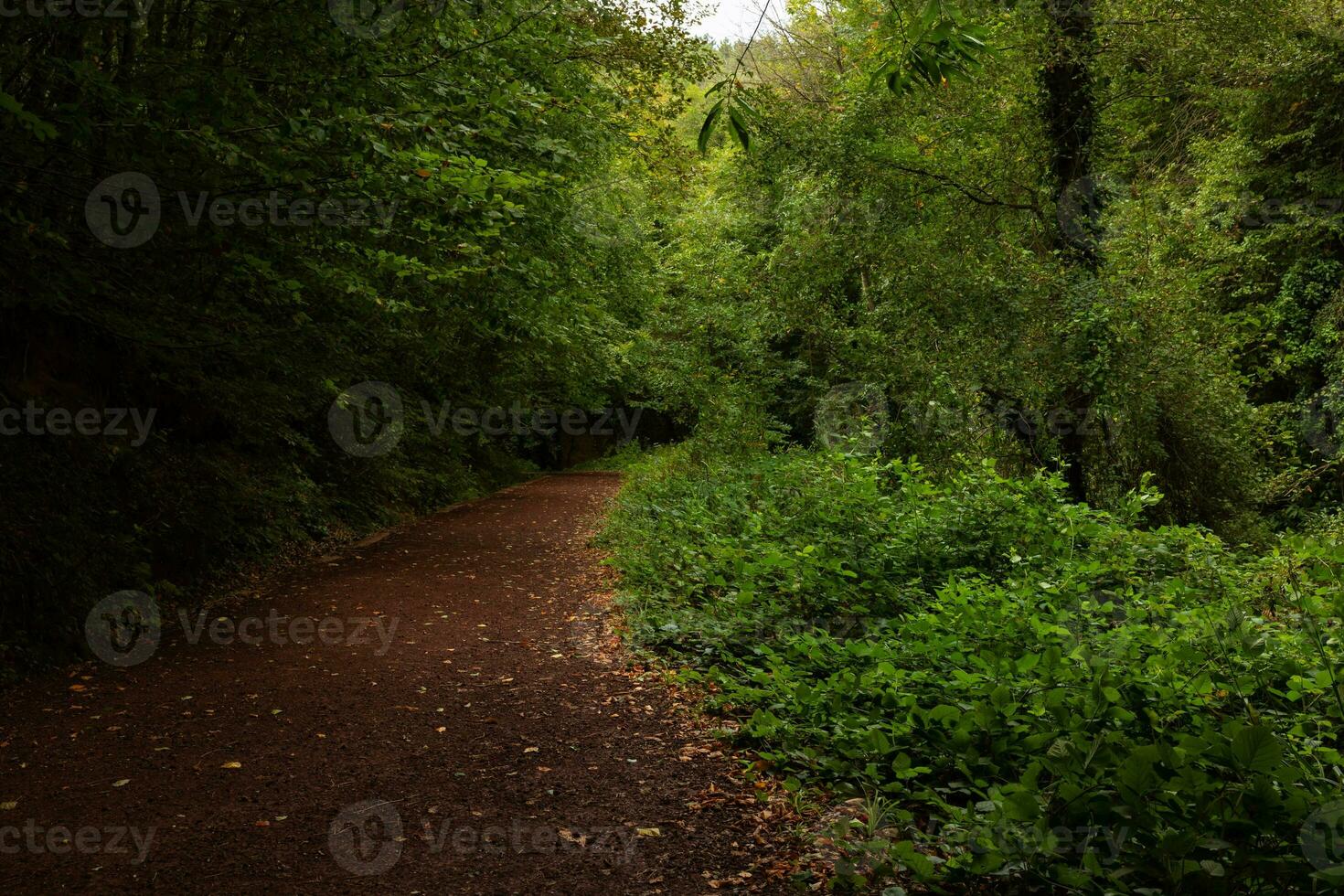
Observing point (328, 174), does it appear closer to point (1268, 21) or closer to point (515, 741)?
point (515, 741)

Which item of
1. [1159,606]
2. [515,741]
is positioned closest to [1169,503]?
[1159,606]

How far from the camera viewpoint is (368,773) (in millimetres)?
4629

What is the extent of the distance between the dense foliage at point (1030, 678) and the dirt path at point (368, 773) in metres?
0.66

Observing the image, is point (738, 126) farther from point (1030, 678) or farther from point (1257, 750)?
point (1030, 678)

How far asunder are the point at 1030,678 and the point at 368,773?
3.50 meters

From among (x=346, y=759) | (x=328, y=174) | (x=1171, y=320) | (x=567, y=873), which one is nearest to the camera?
(x=567, y=873)

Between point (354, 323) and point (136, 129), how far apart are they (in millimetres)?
3164

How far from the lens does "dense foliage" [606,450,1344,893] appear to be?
2.93m

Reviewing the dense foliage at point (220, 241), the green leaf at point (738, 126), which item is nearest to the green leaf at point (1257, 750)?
the green leaf at point (738, 126)

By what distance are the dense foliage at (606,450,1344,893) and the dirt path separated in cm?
66

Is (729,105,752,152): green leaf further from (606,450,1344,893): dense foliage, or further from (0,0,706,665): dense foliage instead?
(0,0,706,665): dense foliage

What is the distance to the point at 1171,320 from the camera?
10.8m

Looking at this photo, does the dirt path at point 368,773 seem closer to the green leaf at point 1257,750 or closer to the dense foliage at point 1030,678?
the dense foliage at point 1030,678

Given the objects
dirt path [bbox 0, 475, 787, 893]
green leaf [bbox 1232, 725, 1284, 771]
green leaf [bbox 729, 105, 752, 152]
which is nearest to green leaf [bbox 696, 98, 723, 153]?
green leaf [bbox 729, 105, 752, 152]
